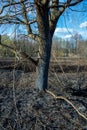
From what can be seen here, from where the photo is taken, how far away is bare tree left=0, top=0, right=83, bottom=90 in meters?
5.62


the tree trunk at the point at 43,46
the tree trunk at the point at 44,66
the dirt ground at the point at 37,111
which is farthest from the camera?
the tree trunk at the point at 44,66

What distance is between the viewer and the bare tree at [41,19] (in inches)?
221

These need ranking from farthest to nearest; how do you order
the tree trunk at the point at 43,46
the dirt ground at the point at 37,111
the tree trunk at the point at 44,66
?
the tree trunk at the point at 44,66 → the tree trunk at the point at 43,46 → the dirt ground at the point at 37,111

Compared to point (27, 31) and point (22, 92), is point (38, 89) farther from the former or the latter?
point (27, 31)

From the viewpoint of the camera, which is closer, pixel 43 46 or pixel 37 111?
pixel 37 111

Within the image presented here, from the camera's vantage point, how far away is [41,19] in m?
5.79

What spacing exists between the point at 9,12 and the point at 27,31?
2.80 ft

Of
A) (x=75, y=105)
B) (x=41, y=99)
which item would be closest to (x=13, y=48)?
(x=41, y=99)

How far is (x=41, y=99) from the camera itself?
5359 mm

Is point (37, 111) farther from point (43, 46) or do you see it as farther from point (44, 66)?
point (43, 46)

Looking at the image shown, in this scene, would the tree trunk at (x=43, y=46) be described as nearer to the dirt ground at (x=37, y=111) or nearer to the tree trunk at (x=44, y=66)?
the tree trunk at (x=44, y=66)

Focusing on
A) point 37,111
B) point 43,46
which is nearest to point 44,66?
point 43,46

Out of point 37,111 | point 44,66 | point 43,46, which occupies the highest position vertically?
point 43,46

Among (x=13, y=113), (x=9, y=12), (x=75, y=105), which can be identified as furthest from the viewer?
(x=9, y=12)
